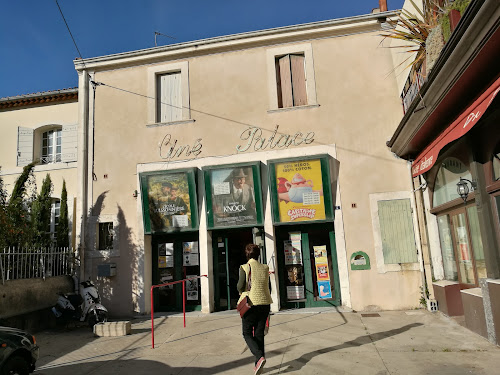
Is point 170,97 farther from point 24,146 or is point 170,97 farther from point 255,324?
point 255,324

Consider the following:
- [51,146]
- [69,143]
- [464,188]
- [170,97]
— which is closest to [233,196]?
[170,97]

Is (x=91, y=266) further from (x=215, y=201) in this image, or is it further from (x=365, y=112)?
(x=365, y=112)

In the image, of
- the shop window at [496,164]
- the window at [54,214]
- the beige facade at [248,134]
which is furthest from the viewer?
the window at [54,214]

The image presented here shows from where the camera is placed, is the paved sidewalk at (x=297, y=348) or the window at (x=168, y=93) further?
the window at (x=168, y=93)

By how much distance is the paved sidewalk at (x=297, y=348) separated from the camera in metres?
5.53

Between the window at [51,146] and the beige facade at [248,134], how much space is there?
6.53ft

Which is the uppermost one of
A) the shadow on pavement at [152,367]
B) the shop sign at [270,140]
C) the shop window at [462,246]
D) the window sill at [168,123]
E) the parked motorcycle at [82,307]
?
the window sill at [168,123]

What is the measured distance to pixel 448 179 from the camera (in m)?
7.98

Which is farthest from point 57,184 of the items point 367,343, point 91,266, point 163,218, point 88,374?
point 367,343

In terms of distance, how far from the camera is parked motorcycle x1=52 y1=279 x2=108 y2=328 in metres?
8.94

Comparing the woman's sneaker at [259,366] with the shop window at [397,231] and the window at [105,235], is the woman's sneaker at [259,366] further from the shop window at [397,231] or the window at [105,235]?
the window at [105,235]

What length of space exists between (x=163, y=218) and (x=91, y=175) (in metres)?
2.63

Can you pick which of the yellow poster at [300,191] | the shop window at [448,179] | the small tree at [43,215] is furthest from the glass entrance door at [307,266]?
the small tree at [43,215]

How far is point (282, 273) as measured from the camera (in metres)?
10.4
